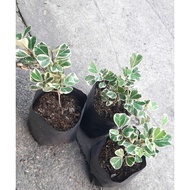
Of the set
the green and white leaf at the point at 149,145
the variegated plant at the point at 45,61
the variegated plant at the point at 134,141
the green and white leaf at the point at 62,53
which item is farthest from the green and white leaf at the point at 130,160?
the green and white leaf at the point at 62,53

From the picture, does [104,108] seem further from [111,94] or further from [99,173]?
[99,173]

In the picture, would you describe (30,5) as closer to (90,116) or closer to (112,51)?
(112,51)

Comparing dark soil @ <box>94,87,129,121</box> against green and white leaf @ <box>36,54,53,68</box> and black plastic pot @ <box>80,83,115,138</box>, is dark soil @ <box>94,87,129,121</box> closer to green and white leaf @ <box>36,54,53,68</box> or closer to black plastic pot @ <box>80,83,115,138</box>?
black plastic pot @ <box>80,83,115,138</box>

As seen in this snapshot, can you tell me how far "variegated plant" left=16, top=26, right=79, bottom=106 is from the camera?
4.19ft

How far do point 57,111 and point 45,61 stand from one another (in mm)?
315

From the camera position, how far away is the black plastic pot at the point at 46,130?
57.1 inches

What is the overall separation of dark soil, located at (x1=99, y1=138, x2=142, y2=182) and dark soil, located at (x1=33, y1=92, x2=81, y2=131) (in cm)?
18

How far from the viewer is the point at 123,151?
4.60 ft

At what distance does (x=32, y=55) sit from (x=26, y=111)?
0.40 m

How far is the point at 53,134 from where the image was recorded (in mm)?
1471

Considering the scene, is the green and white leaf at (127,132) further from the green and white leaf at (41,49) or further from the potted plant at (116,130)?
the green and white leaf at (41,49)

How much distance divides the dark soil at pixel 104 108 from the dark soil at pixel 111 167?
0.12m

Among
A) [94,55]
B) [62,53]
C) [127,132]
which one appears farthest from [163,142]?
[94,55]
